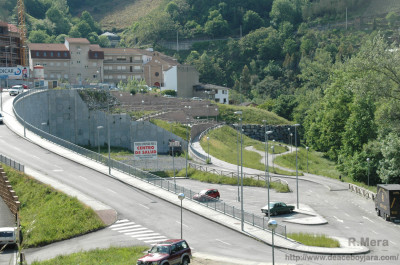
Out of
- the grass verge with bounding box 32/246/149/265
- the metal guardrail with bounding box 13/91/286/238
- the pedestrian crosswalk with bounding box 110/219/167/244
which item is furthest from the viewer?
the metal guardrail with bounding box 13/91/286/238

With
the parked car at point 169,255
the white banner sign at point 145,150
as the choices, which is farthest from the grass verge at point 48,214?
the white banner sign at point 145,150

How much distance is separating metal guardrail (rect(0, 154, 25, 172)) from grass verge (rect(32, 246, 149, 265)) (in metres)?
19.7

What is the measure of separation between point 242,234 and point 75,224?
37.9 ft

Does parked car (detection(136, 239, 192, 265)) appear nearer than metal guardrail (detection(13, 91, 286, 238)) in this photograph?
Yes

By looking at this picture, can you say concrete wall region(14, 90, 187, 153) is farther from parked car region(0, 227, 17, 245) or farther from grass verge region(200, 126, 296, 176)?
parked car region(0, 227, 17, 245)

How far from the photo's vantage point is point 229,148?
9438 cm

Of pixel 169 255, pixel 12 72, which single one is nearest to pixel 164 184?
pixel 169 255

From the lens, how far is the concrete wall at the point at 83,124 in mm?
92438

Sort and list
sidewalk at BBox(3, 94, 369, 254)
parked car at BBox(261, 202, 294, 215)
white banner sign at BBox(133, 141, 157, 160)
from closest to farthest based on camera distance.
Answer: sidewalk at BBox(3, 94, 369, 254), parked car at BBox(261, 202, 294, 215), white banner sign at BBox(133, 141, 157, 160)

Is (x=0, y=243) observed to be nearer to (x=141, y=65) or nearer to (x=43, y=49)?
(x=43, y=49)

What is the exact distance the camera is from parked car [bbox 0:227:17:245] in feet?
122

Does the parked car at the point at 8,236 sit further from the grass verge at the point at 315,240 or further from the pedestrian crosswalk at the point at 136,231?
the grass verge at the point at 315,240

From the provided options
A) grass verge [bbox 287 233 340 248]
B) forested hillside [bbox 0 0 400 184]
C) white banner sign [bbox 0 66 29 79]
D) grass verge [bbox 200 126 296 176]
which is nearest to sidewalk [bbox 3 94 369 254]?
grass verge [bbox 287 233 340 248]

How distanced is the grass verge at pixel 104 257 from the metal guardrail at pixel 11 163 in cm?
1966
